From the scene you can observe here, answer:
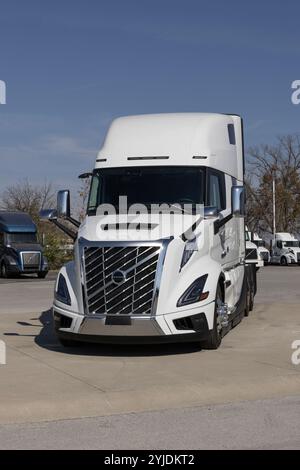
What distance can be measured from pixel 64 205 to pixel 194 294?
3050mm

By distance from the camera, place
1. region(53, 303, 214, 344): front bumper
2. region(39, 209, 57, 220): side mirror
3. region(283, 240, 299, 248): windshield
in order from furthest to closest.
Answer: region(283, 240, 299, 248): windshield → region(39, 209, 57, 220): side mirror → region(53, 303, 214, 344): front bumper

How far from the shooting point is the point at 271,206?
238 feet

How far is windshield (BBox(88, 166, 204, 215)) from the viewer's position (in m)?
11.4

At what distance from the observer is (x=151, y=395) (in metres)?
8.05

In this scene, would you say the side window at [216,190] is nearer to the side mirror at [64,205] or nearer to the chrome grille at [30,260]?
the side mirror at [64,205]

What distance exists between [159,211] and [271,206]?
62.7m

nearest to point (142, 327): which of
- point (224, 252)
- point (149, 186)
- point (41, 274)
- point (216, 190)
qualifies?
point (149, 186)

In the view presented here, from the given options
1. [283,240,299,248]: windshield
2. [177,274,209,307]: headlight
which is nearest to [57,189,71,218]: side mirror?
[177,274,209,307]: headlight

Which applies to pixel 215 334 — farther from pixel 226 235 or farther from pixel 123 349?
pixel 226 235

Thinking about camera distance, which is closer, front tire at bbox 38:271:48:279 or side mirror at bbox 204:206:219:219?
side mirror at bbox 204:206:219:219

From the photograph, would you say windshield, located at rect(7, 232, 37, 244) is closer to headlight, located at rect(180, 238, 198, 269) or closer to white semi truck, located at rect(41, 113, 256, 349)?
white semi truck, located at rect(41, 113, 256, 349)
